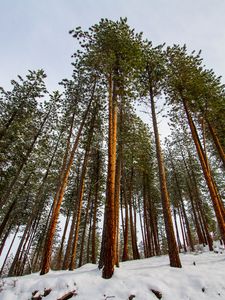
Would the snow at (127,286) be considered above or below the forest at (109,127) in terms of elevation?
below

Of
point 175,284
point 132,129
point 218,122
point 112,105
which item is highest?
point 218,122

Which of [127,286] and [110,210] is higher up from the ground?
[110,210]

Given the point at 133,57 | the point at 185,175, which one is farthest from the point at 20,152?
the point at 185,175

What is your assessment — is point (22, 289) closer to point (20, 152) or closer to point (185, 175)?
point (20, 152)

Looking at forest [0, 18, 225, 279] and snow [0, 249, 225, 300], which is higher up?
forest [0, 18, 225, 279]

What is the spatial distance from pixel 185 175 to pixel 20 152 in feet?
58.3

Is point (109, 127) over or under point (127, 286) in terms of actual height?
over

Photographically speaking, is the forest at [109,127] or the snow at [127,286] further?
the forest at [109,127]

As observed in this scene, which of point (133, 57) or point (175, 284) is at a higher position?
point (133, 57)

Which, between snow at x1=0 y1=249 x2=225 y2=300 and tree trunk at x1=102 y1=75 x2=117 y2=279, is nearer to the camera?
snow at x1=0 y1=249 x2=225 y2=300

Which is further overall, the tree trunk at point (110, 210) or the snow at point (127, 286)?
the tree trunk at point (110, 210)

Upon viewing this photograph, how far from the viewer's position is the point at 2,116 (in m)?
15.6

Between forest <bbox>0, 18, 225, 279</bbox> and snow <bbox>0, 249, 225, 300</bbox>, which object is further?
forest <bbox>0, 18, 225, 279</bbox>

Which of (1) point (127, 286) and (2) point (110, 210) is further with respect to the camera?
(2) point (110, 210)
